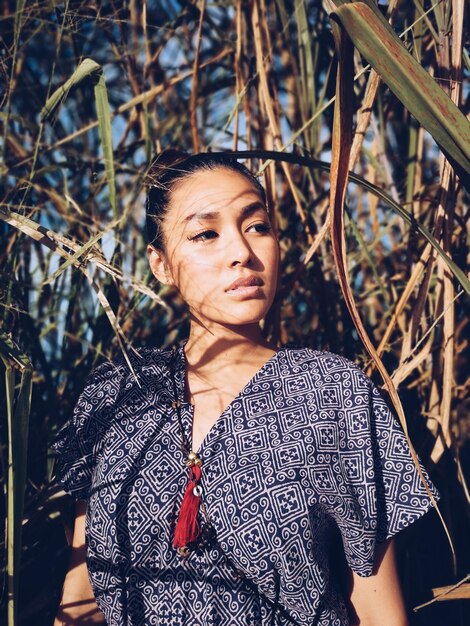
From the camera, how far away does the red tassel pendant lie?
0.73m

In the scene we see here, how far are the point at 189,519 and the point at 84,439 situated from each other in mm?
198

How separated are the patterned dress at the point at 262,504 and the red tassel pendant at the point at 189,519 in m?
0.01

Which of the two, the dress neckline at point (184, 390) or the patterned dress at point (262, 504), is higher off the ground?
the dress neckline at point (184, 390)

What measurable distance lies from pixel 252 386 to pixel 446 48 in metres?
0.48

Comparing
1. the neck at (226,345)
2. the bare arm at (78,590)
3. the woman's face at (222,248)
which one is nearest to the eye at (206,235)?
the woman's face at (222,248)

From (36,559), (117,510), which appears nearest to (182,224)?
(117,510)

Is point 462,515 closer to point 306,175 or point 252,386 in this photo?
point 252,386

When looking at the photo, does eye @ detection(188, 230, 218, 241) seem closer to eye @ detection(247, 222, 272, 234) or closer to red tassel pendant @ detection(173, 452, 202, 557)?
eye @ detection(247, 222, 272, 234)

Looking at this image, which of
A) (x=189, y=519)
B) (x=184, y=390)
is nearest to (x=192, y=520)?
(x=189, y=519)

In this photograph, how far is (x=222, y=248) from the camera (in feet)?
2.57

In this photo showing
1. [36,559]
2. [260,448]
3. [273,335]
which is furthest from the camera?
[273,335]

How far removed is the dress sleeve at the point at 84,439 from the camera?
84 cm

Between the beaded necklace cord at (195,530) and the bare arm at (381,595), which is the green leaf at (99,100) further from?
the bare arm at (381,595)

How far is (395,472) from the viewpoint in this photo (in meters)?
0.76
